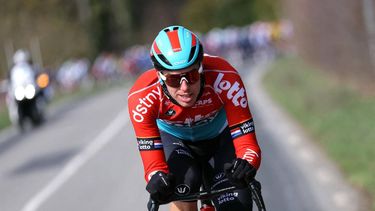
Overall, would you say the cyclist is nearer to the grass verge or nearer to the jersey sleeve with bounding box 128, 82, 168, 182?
the jersey sleeve with bounding box 128, 82, 168, 182

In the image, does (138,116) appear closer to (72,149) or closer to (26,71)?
(72,149)

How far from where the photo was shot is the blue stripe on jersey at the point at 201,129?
511 centimetres

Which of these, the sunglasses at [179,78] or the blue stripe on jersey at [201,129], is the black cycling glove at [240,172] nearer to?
the sunglasses at [179,78]

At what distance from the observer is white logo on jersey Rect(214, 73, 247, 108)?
15.4ft

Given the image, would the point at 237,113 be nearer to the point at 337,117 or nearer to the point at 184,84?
the point at 184,84

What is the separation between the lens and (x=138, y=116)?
15.2 ft

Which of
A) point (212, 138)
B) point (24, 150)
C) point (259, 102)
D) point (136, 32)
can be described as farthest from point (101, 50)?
point (212, 138)

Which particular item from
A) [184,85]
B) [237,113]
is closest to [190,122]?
[237,113]

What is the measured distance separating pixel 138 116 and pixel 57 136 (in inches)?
447

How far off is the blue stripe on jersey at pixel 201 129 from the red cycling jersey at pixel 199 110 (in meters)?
0.17

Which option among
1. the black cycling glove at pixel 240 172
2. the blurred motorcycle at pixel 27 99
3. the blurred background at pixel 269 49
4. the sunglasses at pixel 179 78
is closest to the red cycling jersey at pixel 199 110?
the black cycling glove at pixel 240 172

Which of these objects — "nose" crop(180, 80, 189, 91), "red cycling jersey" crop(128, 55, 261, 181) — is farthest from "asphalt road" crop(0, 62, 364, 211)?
"nose" crop(180, 80, 189, 91)

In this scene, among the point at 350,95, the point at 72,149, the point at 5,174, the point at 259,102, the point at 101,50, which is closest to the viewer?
the point at 5,174

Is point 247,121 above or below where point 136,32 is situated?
above
